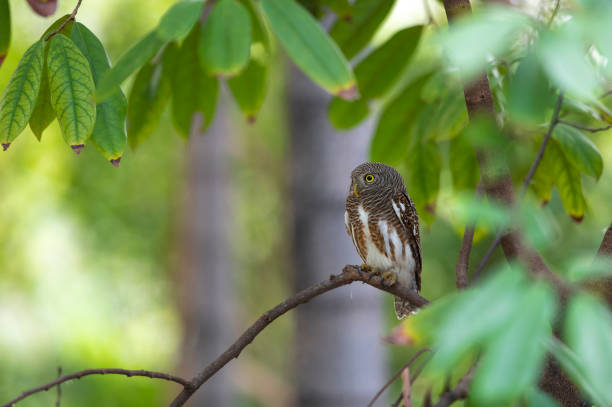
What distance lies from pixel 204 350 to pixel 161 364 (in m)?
4.55

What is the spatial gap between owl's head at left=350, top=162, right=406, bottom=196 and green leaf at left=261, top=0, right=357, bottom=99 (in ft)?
2.86

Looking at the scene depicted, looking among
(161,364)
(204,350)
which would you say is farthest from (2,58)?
(161,364)

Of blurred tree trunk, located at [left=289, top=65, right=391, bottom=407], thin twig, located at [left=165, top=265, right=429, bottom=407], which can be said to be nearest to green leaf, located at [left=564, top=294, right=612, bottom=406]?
thin twig, located at [left=165, top=265, right=429, bottom=407]

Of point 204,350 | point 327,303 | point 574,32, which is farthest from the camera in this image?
point 204,350

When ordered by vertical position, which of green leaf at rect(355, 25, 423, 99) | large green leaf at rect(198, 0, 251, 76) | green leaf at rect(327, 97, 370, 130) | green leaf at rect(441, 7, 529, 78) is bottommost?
green leaf at rect(441, 7, 529, 78)

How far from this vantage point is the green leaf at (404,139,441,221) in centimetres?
151

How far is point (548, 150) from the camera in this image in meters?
1.45

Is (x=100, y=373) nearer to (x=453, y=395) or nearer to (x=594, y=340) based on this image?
(x=453, y=395)

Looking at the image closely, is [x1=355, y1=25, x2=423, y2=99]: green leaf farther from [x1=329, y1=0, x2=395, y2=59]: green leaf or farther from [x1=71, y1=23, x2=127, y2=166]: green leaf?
[x1=71, y1=23, x2=127, y2=166]: green leaf

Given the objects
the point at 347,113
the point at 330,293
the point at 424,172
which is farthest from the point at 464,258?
the point at 330,293

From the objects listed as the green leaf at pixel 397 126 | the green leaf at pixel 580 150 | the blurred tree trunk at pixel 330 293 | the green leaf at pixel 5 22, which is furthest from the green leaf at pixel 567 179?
the blurred tree trunk at pixel 330 293

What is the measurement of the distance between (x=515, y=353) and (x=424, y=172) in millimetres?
1038

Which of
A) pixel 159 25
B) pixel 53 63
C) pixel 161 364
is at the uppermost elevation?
pixel 53 63

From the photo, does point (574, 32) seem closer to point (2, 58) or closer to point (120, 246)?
point (2, 58)
